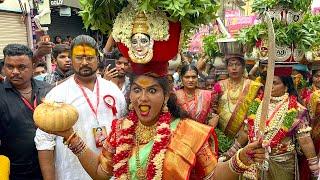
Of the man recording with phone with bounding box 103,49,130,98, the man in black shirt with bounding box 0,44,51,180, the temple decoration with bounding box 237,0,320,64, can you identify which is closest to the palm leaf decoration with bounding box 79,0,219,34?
the man in black shirt with bounding box 0,44,51,180

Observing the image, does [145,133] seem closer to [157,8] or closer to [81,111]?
[157,8]

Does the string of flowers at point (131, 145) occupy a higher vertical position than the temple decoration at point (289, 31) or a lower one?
lower

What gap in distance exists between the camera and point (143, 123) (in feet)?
10.5

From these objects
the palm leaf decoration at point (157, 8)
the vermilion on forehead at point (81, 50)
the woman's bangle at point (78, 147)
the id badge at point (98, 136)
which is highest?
the palm leaf decoration at point (157, 8)

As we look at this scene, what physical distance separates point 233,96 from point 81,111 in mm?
2723

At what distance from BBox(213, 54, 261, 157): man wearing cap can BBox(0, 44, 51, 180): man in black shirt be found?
8.94 feet

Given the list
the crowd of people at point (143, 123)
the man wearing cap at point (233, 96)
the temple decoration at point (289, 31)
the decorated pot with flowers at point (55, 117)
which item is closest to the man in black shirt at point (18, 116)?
the crowd of people at point (143, 123)

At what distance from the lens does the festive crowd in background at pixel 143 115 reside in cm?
297

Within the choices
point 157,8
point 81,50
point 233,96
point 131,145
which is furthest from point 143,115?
point 233,96

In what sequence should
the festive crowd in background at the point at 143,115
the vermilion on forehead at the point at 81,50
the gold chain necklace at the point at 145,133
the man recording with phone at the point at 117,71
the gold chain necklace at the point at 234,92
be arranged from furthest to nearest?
the gold chain necklace at the point at 234,92 < the man recording with phone at the point at 117,71 < the vermilion on forehead at the point at 81,50 < the gold chain necklace at the point at 145,133 < the festive crowd in background at the point at 143,115

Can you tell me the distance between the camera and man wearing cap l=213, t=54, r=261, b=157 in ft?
20.0

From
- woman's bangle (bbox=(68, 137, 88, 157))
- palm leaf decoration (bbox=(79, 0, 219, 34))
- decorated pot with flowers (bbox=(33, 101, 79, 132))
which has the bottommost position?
woman's bangle (bbox=(68, 137, 88, 157))

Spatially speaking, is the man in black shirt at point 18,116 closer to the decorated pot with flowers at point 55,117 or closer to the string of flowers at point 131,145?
the string of flowers at point 131,145

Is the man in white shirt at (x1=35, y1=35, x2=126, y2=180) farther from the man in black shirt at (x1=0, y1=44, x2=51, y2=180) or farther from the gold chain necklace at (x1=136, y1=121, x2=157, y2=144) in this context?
the gold chain necklace at (x1=136, y1=121, x2=157, y2=144)
